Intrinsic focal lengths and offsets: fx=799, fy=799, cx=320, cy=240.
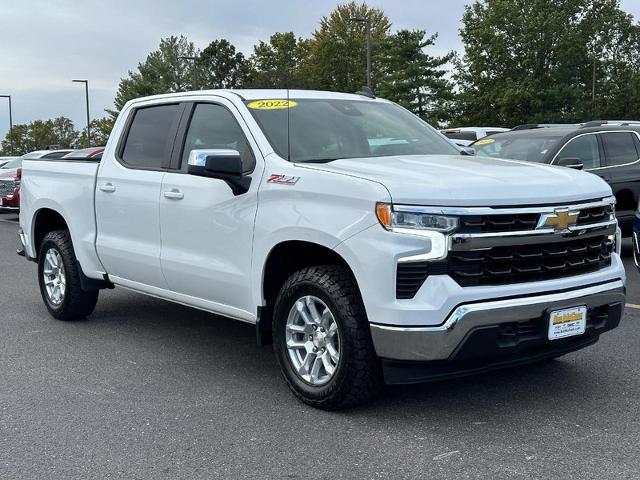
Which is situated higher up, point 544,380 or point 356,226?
point 356,226

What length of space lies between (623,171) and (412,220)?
716cm

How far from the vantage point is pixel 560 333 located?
416 cm

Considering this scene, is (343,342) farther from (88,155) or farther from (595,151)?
(595,151)

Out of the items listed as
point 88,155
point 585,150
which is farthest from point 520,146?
point 88,155

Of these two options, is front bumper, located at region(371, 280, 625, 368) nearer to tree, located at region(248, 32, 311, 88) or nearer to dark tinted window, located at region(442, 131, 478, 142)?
dark tinted window, located at region(442, 131, 478, 142)

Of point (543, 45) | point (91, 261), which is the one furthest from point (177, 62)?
point (91, 261)

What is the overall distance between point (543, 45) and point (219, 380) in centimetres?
5736

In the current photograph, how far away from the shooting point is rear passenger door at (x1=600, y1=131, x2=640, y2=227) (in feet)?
33.0

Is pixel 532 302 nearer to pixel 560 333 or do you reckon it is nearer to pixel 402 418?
pixel 560 333

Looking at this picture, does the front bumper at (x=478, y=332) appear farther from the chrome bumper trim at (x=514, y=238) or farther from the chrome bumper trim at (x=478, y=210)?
the chrome bumper trim at (x=478, y=210)

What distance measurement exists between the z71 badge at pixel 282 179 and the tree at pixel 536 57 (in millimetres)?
52974

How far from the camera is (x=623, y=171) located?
10.2 metres

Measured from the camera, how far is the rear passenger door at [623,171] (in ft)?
33.0

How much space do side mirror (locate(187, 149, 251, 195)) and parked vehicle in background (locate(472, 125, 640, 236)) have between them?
5.78m
